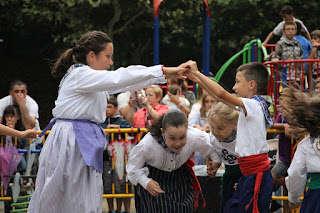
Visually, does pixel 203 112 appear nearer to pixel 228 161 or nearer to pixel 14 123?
pixel 14 123

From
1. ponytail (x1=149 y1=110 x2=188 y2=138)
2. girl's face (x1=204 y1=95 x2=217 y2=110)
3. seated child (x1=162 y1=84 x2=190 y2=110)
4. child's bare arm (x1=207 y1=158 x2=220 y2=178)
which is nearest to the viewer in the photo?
ponytail (x1=149 y1=110 x2=188 y2=138)

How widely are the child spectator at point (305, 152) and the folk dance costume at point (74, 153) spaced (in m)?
1.26

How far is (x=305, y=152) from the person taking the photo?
4.98 meters

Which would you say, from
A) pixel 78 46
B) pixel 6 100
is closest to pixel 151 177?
pixel 78 46

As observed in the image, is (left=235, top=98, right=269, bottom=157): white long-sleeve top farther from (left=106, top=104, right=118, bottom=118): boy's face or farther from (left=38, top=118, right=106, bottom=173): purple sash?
(left=106, top=104, right=118, bottom=118): boy's face

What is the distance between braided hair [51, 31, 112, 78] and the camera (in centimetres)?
511

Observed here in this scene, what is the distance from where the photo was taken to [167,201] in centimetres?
575

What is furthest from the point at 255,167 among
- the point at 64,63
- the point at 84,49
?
the point at 64,63

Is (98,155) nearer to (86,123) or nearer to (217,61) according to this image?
(86,123)

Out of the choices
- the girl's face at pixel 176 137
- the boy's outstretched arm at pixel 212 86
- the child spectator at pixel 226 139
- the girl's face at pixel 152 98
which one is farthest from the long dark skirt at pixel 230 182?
the girl's face at pixel 152 98

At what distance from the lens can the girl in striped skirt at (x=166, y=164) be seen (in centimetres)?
558

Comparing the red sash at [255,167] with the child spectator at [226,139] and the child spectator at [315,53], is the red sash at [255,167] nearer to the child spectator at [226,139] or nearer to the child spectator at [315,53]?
the child spectator at [226,139]

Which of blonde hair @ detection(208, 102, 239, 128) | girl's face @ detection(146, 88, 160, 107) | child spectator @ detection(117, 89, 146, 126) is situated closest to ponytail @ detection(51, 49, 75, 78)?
blonde hair @ detection(208, 102, 239, 128)

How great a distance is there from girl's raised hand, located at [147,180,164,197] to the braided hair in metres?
1.25
